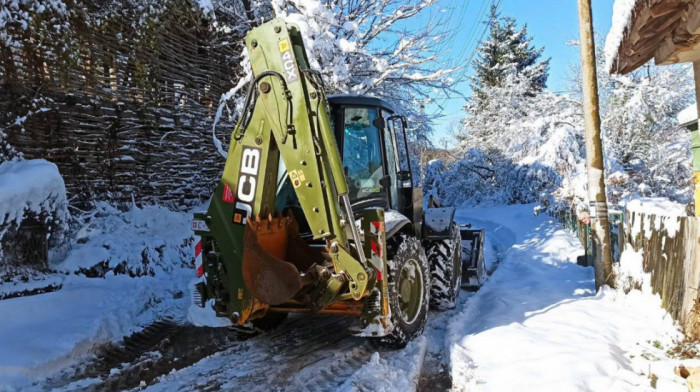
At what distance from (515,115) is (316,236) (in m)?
23.4

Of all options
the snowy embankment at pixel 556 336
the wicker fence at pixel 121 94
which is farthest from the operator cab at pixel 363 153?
the wicker fence at pixel 121 94

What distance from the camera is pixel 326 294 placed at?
162 inches

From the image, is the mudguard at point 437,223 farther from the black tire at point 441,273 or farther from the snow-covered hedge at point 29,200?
the snow-covered hedge at point 29,200

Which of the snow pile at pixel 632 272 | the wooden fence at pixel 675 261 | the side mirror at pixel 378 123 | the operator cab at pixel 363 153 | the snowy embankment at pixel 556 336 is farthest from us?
the snow pile at pixel 632 272

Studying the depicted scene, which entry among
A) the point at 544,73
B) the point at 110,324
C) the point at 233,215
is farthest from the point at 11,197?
the point at 544,73

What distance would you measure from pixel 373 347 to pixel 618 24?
12.5 feet

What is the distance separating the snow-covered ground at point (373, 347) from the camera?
3.95 metres

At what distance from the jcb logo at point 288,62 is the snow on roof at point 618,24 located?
2.82m

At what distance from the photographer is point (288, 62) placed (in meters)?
4.01

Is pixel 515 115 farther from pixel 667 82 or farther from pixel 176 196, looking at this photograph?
pixel 176 196

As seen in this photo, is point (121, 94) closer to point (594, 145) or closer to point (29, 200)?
point (29, 200)

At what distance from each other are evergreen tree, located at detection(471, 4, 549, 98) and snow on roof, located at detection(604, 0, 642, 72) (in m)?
28.3

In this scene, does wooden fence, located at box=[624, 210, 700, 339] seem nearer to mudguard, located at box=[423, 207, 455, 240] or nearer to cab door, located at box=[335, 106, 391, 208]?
mudguard, located at box=[423, 207, 455, 240]

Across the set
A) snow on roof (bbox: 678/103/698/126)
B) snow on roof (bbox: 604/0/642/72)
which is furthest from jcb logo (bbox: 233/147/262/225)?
snow on roof (bbox: 678/103/698/126)
